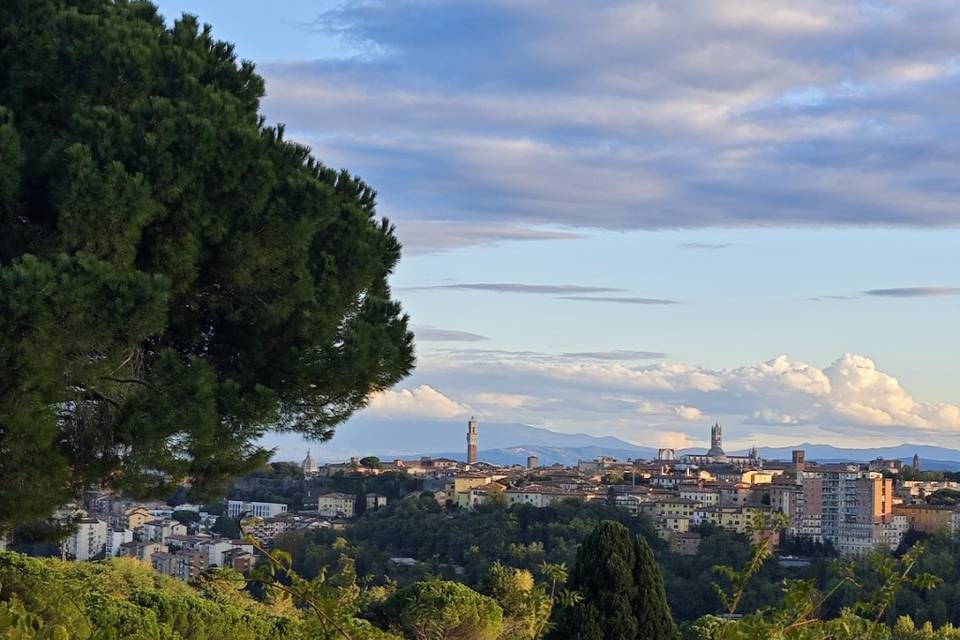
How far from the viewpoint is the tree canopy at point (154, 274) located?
550cm

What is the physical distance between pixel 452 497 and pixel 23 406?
173 ft

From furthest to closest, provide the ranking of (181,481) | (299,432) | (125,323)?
(299,432), (181,481), (125,323)

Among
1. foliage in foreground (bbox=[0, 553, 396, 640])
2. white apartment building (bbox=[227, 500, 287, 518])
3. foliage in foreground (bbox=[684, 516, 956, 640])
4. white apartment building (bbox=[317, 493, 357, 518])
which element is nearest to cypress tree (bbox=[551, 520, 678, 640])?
foliage in foreground (bbox=[0, 553, 396, 640])

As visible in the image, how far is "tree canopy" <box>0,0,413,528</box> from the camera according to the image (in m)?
5.50

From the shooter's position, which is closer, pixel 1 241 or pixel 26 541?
pixel 1 241

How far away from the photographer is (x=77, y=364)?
5613 millimetres

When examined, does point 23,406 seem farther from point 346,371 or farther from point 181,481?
point 346,371

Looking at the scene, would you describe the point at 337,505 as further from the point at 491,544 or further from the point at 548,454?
the point at 548,454

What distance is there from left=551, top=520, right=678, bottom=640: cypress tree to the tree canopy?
252cm

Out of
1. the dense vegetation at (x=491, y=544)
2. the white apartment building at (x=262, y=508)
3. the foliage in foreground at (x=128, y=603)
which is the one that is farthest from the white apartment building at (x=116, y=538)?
the foliage in foreground at (x=128, y=603)

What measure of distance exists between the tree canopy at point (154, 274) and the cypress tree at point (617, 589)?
8.28 feet

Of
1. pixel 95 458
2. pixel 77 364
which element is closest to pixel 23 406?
pixel 77 364

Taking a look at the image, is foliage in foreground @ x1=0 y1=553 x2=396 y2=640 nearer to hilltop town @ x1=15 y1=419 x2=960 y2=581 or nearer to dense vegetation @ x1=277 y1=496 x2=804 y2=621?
dense vegetation @ x1=277 y1=496 x2=804 y2=621

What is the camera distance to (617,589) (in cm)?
877
